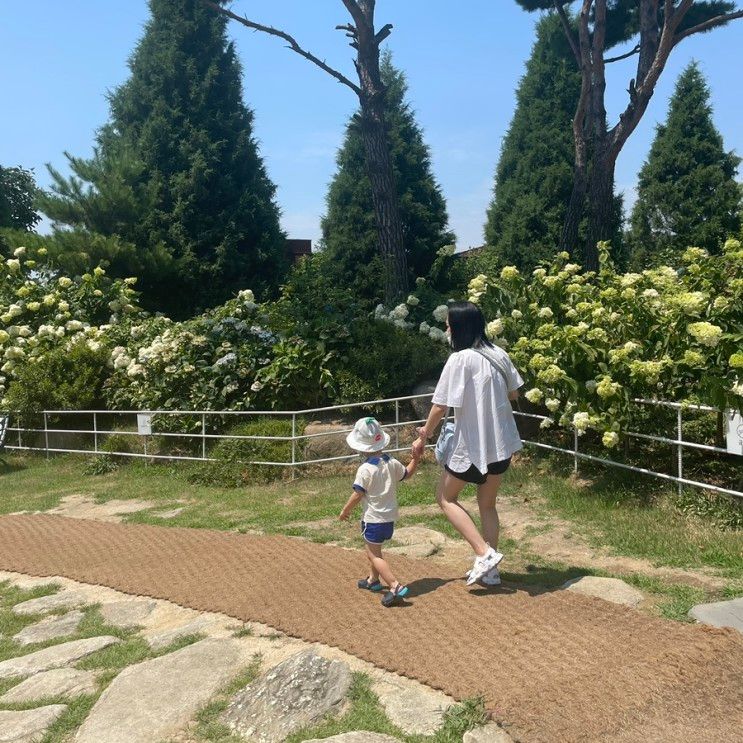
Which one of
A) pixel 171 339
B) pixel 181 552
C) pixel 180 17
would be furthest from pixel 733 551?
pixel 180 17

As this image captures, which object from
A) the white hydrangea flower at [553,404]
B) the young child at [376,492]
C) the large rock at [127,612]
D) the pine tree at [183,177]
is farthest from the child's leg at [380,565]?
the pine tree at [183,177]

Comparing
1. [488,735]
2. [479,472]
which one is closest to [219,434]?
[479,472]

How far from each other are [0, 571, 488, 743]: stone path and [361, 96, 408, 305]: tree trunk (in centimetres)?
821

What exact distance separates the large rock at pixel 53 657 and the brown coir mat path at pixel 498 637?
24.6 inches

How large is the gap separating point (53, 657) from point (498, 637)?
2.45 m

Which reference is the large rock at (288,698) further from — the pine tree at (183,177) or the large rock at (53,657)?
the pine tree at (183,177)

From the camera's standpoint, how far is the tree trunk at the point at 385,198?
40.3ft

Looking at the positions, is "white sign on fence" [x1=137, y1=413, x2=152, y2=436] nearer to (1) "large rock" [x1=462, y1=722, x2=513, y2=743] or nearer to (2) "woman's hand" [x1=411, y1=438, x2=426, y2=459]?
(2) "woman's hand" [x1=411, y1=438, x2=426, y2=459]

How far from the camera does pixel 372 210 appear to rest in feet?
60.5

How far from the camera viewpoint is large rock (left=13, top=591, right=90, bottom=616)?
17.9 feet

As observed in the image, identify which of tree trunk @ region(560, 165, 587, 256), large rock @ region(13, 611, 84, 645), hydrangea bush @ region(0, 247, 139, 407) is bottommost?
large rock @ region(13, 611, 84, 645)

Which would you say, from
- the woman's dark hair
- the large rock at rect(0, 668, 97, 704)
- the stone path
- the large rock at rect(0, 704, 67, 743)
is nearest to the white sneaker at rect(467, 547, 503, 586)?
the stone path

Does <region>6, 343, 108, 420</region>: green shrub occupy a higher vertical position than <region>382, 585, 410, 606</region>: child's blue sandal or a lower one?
higher

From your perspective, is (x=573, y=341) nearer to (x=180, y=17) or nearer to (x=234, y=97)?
(x=234, y=97)
